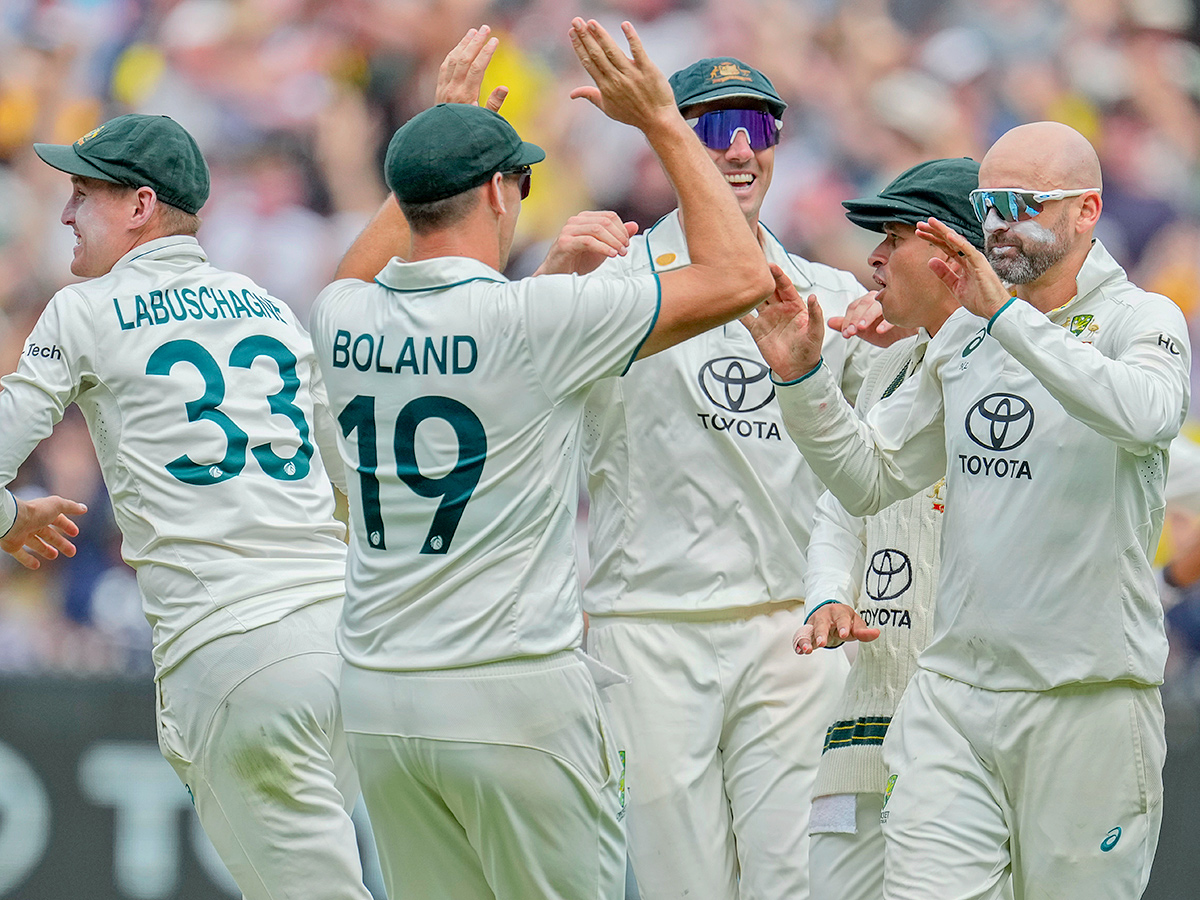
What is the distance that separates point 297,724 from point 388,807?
99 cm

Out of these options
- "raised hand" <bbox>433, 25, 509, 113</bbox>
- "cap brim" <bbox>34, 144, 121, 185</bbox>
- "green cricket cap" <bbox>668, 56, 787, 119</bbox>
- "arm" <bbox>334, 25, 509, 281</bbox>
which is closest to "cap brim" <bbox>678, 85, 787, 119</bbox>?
"green cricket cap" <bbox>668, 56, 787, 119</bbox>

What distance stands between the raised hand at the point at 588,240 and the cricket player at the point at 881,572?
67 centimetres

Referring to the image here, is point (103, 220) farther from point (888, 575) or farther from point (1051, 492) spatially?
point (1051, 492)

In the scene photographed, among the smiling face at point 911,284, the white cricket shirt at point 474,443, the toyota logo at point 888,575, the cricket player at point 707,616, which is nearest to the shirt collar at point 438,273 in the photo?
the white cricket shirt at point 474,443

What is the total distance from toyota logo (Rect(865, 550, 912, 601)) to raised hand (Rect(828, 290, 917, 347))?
639 millimetres

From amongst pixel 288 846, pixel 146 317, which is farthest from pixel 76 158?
pixel 288 846

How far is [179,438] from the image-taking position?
4375 mm

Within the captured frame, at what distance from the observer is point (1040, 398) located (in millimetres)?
3883

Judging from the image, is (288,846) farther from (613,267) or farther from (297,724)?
(613,267)

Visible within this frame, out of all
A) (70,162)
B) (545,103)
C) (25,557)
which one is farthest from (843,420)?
(545,103)

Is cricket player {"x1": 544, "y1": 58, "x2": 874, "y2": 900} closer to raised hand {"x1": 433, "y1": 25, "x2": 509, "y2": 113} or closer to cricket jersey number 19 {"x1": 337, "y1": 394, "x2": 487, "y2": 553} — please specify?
raised hand {"x1": 433, "y1": 25, "x2": 509, "y2": 113}

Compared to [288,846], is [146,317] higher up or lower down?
higher up

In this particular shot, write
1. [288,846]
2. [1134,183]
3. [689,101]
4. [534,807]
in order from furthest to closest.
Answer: [1134,183], [689,101], [288,846], [534,807]

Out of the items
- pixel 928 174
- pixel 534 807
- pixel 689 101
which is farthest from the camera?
pixel 689 101
